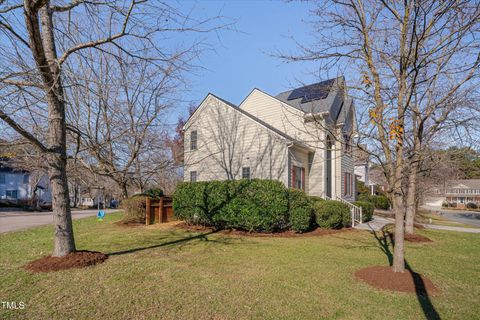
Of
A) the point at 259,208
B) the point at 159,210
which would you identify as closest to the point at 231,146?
the point at 159,210

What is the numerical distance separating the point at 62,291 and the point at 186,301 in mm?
2094

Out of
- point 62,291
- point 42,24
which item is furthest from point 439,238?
point 42,24

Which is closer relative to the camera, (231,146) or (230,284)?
(230,284)

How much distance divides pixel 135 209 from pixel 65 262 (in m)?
7.49

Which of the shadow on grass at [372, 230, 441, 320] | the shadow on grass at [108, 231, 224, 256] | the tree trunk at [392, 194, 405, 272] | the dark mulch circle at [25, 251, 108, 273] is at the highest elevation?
the tree trunk at [392, 194, 405, 272]

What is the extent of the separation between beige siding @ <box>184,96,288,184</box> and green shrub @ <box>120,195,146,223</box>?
3273mm

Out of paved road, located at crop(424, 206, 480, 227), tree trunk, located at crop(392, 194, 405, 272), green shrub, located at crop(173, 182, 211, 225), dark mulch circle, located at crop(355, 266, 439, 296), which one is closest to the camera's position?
dark mulch circle, located at crop(355, 266, 439, 296)

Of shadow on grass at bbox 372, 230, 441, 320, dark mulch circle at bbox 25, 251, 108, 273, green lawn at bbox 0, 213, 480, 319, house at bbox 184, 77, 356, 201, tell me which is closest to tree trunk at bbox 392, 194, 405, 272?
shadow on grass at bbox 372, 230, 441, 320

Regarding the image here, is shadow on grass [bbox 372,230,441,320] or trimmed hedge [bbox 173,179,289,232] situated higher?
trimmed hedge [bbox 173,179,289,232]

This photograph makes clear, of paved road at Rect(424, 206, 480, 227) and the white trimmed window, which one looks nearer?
the white trimmed window

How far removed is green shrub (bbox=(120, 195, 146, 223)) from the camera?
1279 cm

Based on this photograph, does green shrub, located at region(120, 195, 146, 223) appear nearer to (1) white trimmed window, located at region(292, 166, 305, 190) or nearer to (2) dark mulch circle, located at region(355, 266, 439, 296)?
(1) white trimmed window, located at region(292, 166, 305, 190)

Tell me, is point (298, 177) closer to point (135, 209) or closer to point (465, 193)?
point (135, 209)

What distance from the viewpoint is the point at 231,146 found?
15047mm
